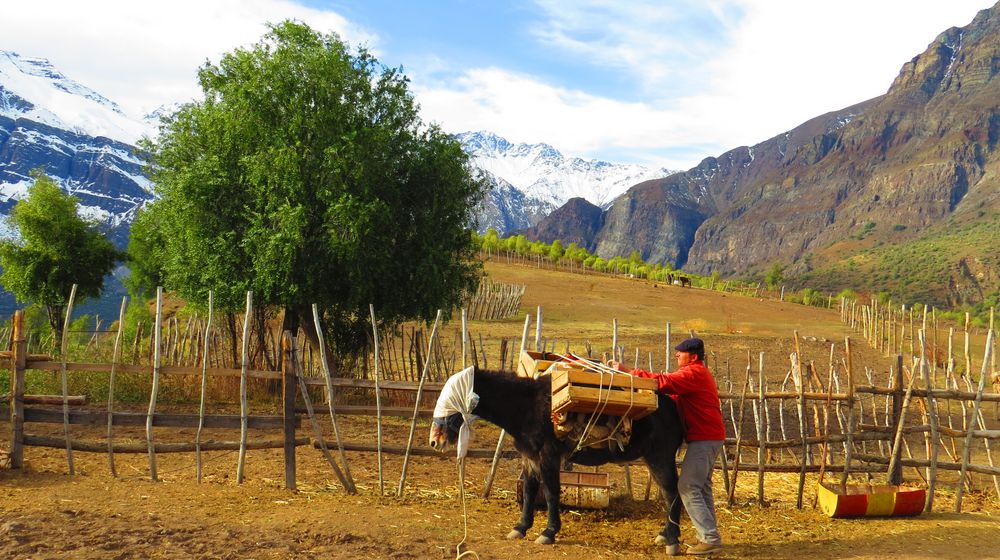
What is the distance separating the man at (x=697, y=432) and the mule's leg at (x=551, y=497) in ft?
3.63

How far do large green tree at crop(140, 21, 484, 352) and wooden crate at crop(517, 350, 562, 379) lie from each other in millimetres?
6695

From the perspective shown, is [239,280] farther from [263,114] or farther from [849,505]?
[849,505]

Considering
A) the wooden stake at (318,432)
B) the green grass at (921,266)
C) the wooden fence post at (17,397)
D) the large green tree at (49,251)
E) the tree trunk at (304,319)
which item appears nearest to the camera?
the wooden stake at (318,432)

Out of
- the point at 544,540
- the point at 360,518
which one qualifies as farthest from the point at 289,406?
the point at 544,540

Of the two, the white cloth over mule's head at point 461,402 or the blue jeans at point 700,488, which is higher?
the white cloth over mule's head at point 461,402

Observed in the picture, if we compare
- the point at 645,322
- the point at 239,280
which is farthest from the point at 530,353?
the point at 645,322

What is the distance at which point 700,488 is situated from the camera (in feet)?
20.7

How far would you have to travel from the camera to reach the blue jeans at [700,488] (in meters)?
6.20

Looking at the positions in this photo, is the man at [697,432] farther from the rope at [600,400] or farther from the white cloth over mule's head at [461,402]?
the white cloth over mule's head at [461,402]

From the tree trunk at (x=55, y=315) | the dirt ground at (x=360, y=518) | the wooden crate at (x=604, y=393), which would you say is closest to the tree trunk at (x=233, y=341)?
the dirt ground at (x=360, y=518)

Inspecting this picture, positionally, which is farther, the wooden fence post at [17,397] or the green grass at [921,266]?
the green grass at [921,266]

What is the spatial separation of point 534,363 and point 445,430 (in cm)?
105

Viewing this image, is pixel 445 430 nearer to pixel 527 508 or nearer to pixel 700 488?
pixel 527 508

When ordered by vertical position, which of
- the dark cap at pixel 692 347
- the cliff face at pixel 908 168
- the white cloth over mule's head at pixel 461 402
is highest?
the cliff face at pixel 908 168
